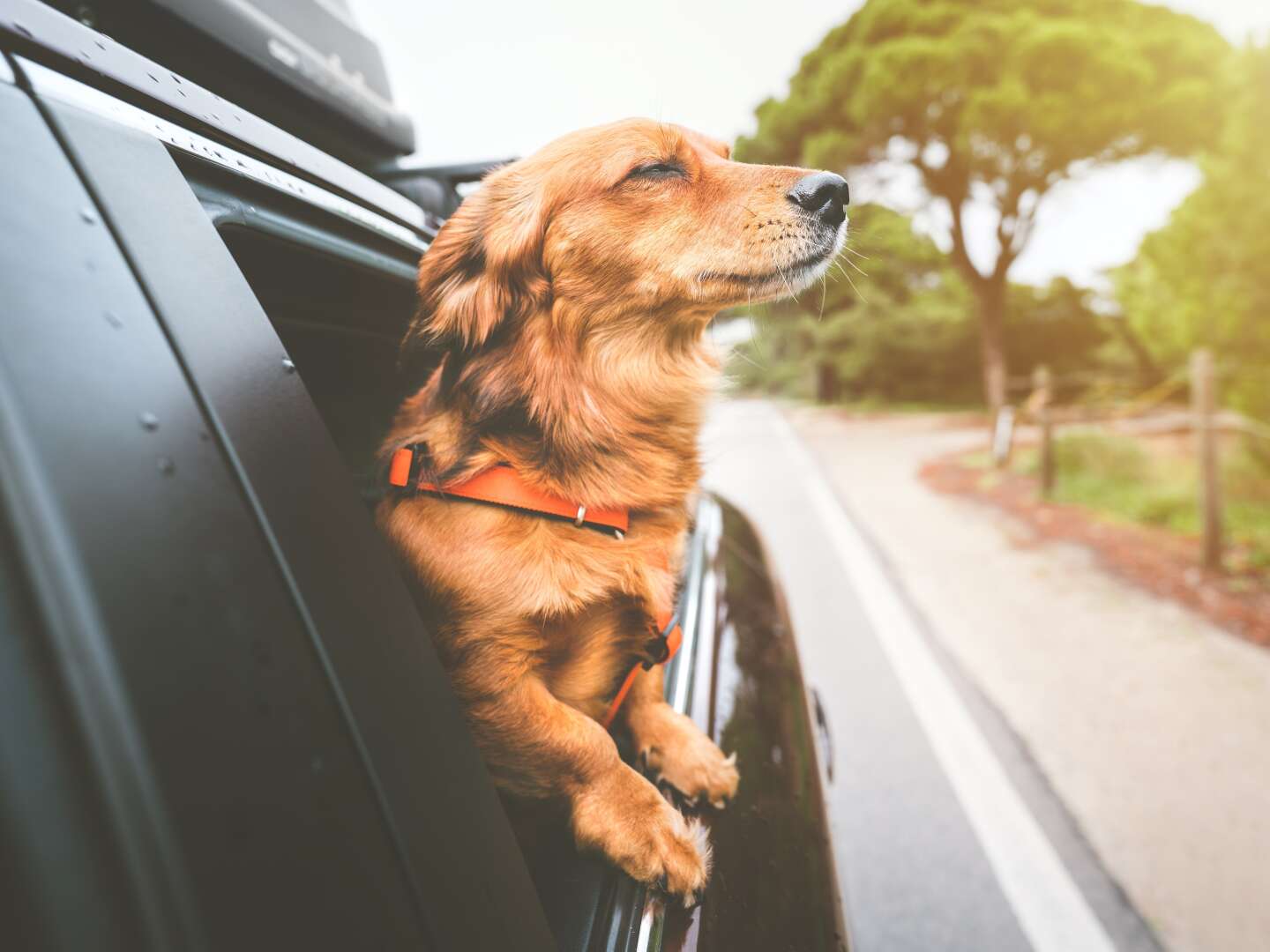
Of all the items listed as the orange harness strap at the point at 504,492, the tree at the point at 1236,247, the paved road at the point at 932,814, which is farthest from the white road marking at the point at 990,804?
the tree at the point at 1236,247

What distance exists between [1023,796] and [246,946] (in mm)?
3113

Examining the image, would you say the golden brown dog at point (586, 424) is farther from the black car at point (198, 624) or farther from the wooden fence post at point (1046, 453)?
the wooden fence post at point (1046, 453)

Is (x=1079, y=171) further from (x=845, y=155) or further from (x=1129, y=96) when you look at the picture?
(x=845, y=155)

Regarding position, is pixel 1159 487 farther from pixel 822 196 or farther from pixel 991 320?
pixel 991 320

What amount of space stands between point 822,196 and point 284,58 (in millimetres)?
1236

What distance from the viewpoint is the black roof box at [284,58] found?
1.25m

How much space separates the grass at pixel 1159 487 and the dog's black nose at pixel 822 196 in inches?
221

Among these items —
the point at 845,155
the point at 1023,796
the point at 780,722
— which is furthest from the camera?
the point at 845,155

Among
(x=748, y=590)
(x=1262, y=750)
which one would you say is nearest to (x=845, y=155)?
(x=1262, y=750)

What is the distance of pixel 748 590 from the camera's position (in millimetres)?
2051

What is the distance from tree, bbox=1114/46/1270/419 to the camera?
23.4 feet

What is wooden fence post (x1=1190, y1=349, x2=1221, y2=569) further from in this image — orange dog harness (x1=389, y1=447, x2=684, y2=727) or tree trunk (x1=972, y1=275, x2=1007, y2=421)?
tree trunk (x1=972, y1=275, x2=1007, y2=421)

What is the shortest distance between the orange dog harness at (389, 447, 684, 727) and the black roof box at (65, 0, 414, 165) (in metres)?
0.87

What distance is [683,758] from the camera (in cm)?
131
